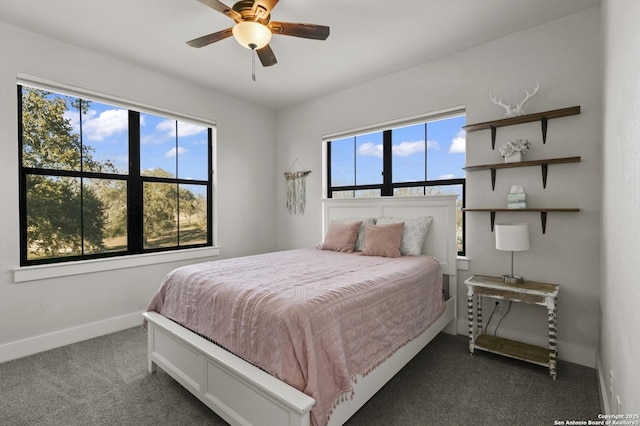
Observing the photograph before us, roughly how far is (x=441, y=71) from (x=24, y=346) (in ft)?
15.2

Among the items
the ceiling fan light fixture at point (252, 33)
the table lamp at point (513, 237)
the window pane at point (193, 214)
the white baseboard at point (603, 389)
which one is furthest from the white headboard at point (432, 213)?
the ceiling fan light fixture at point (252, 33)

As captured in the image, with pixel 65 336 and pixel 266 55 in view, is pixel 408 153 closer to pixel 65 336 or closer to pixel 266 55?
pixel 266 55

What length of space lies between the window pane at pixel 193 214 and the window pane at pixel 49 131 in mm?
1124

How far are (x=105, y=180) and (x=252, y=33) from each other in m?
2.33

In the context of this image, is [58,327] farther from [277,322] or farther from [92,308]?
[277,322]

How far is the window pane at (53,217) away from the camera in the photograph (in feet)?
9.23

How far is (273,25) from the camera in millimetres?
2072

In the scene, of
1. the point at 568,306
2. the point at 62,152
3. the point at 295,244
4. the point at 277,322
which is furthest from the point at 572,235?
the point at 62,152

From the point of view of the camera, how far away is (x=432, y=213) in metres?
3.21

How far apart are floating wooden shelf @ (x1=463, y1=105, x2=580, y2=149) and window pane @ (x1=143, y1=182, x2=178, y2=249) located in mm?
3359

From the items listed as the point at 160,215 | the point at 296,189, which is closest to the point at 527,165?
the point at 296,189

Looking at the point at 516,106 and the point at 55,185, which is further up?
the point at 516,106

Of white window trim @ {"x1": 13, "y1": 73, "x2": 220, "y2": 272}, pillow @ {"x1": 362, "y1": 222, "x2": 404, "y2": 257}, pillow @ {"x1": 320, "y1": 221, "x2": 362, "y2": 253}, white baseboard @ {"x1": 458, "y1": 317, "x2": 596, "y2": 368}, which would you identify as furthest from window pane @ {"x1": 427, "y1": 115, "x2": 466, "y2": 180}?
white window trim @ {"x1": 13, "y1": 73, "x2": 220, "y2": 272}

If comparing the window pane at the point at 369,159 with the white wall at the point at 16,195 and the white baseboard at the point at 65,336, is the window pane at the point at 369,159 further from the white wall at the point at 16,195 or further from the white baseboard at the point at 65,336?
the white baseboard at the point at 65,336
